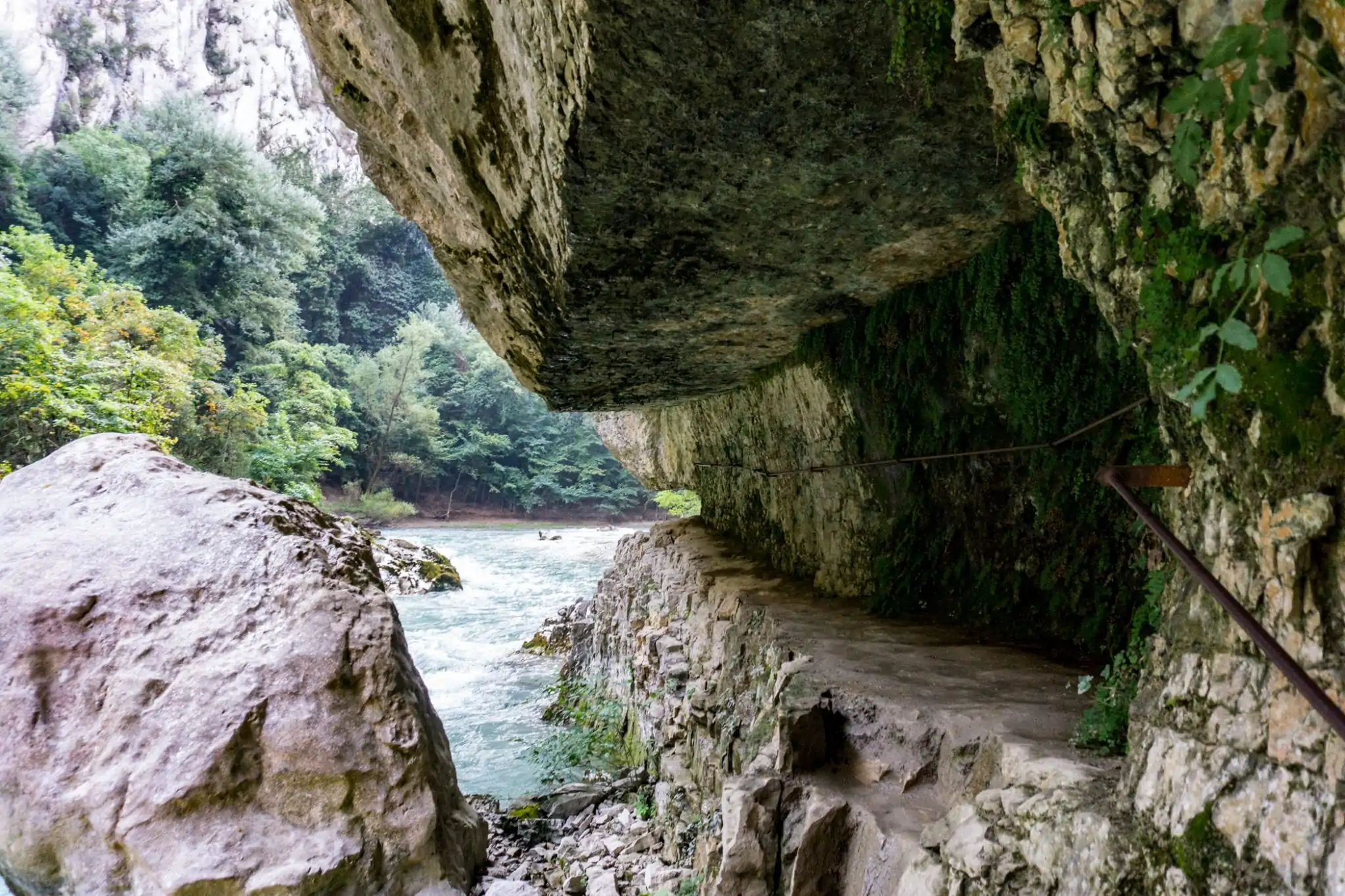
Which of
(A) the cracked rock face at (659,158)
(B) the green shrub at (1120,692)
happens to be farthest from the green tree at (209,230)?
(B) the green shrub at (1120,692)

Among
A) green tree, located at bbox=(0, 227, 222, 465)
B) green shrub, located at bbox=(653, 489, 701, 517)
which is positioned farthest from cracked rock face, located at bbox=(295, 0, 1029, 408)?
green shrub, located at bbox=(653, 489, 701, 517)

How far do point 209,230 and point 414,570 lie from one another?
10922mm

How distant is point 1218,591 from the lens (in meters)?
1.43

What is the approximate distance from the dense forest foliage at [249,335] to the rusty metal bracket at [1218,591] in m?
→ 11.3

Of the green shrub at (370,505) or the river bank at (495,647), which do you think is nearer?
the river bank at (495,647)

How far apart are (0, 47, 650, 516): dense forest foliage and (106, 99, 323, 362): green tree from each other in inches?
2.1

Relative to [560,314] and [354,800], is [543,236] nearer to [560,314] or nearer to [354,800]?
[560,314]

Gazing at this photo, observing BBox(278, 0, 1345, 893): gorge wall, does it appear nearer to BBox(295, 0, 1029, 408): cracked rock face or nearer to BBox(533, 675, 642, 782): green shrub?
BBox(295, 0, 1029, 408): cracked rock face

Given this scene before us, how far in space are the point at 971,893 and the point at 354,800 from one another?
3028 mm

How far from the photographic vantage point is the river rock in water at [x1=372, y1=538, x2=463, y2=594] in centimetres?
1442

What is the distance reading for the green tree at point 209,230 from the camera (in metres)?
18.2

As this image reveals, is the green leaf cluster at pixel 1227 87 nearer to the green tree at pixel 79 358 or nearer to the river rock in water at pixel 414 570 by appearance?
the green tree at pixel 79 358

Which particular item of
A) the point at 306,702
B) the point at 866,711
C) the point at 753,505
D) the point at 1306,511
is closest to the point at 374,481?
the point at 753,505

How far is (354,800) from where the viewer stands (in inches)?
145
